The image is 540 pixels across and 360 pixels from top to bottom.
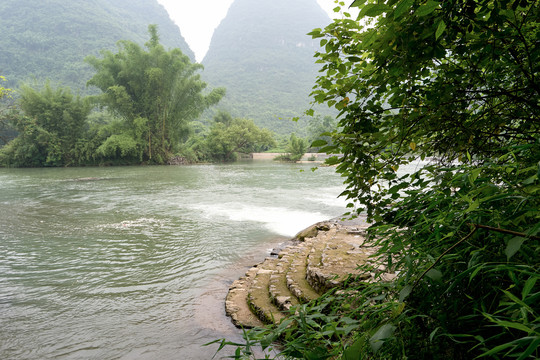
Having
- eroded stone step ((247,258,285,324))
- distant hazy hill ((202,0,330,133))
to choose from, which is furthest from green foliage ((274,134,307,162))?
eroded stone step ((247,258,285,324))

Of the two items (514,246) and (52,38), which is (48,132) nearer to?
(514,246)

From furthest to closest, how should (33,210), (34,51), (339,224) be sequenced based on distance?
1. (34,51)
2. (33,210)
3. (339,224)

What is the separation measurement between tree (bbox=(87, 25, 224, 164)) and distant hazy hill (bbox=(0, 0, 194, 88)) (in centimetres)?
3510

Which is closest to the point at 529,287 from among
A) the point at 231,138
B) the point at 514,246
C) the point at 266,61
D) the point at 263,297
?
the point at 514,246

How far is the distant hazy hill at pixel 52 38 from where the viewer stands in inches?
2394

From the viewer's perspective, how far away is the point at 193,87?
34.2 metres

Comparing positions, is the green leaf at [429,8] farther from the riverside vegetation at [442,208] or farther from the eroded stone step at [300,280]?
the eroded stone step at [300,280]

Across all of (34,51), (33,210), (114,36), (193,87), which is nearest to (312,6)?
(114,36)

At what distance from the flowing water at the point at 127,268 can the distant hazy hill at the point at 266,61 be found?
56.3 m

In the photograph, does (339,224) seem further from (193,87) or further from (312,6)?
(312,6)

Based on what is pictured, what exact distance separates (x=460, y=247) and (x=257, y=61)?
138 metres

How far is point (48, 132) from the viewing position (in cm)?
2992

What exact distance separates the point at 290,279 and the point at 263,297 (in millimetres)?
443

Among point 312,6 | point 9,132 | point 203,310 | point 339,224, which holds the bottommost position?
point 203,310
